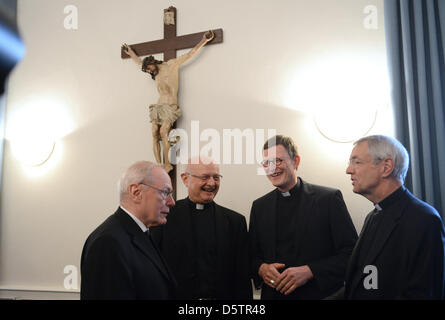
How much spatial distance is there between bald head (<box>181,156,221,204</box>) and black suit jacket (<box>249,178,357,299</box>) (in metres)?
0.41

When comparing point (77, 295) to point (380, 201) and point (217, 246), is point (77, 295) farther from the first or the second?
point (380, 201)

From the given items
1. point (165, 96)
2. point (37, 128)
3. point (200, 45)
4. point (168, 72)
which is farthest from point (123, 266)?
point (37, 128)

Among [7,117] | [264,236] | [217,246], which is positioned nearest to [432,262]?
[264,236]

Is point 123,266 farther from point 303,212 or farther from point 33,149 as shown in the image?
point 33,149

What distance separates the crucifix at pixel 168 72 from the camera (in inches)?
146

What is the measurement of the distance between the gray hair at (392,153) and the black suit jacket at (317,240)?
51 centimetres

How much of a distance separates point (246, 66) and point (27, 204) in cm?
285

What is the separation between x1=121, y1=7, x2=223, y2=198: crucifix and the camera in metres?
3.71

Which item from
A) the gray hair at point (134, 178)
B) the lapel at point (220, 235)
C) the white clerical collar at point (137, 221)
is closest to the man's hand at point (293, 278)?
the lapel at point (220, 235)

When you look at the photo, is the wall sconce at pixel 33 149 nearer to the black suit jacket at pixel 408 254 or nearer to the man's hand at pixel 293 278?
the man's hand at pixel 293 278

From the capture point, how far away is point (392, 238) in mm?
1985

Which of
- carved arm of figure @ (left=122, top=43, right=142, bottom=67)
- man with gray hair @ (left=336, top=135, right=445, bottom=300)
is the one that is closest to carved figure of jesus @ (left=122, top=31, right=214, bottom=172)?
carved arm of figure @ (left=122, top=43, right=142, bottom=67)
